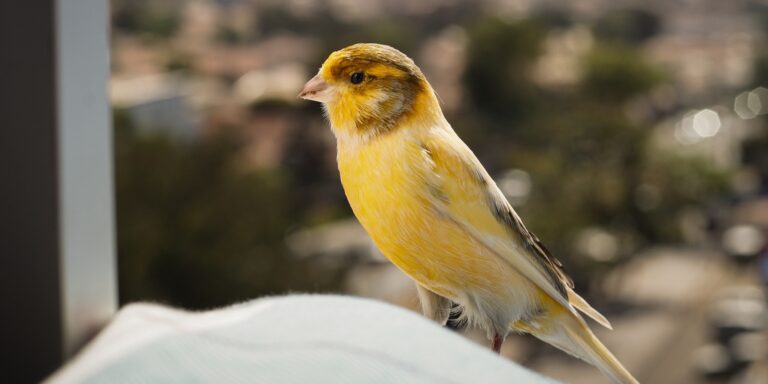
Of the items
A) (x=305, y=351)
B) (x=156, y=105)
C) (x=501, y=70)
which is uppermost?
(x=305, y=351)

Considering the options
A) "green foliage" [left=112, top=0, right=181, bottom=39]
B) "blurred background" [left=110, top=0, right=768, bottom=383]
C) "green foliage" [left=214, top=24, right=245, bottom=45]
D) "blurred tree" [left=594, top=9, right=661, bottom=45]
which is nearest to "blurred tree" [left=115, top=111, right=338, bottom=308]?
"blurred background" [left=110, top=0, right=768, bottom=383]

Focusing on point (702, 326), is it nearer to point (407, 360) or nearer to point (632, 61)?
point (632, 61)

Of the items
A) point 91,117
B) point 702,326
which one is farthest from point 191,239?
point 91,117

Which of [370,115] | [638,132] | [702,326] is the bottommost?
[702,326]

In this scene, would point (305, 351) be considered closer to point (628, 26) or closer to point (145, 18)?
point (628, 26)

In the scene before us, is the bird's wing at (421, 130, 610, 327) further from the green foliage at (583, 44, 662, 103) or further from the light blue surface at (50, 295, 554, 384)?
the green foliage at (583, 44, 662, 103)

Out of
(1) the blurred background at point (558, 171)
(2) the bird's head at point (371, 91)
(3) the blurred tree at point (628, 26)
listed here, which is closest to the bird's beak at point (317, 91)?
(2) the bird's head at point (371, 91)

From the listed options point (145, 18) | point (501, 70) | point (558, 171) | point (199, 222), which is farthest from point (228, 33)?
point (199, 222)
